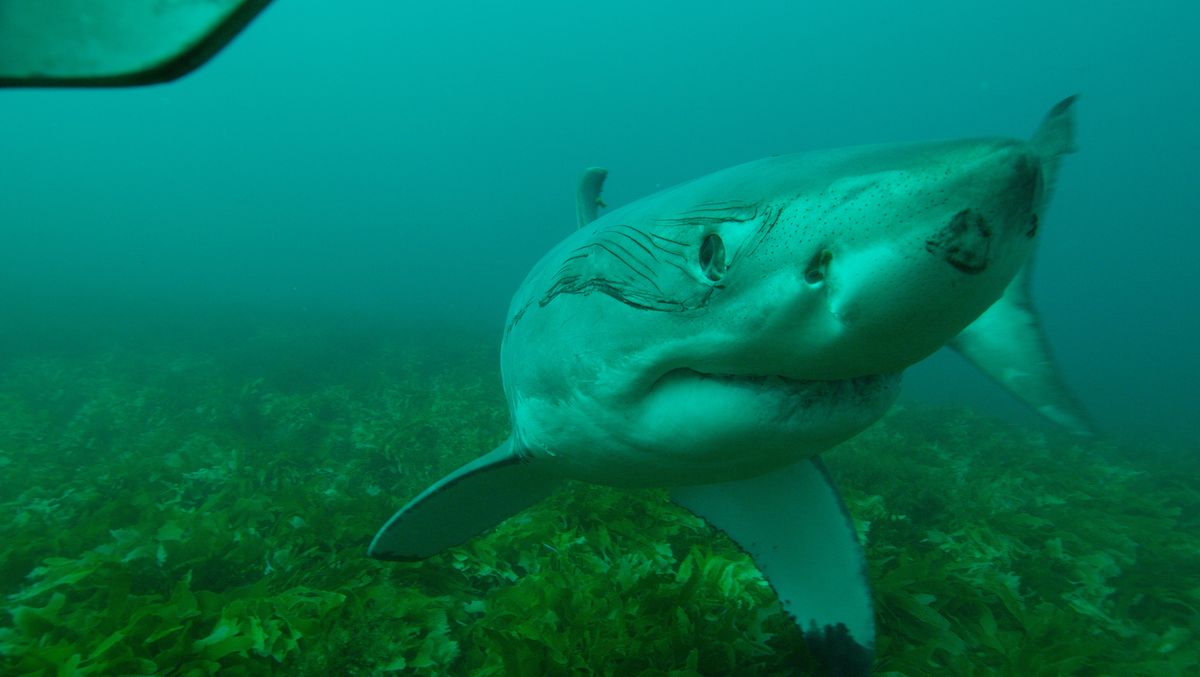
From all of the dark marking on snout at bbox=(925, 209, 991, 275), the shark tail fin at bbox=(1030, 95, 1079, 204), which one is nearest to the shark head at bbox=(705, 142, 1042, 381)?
the dark marking on snout at bbox=(925, 209, 991, 275)

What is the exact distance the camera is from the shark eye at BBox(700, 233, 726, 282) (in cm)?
119

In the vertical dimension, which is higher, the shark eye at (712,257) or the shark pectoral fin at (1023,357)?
the shark eye at (712,257)

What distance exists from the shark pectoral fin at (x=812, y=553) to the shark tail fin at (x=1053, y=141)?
4.88ft

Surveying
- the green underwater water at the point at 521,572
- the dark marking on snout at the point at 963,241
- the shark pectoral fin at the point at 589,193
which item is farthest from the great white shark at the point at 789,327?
the shark pectoral fin at the point at 589,193

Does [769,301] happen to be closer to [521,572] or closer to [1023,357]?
[1023,357]

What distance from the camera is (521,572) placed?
12.2ft

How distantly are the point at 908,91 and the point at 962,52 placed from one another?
37.8 ft

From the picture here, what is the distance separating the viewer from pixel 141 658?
230cm

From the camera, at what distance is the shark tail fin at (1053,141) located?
1204mm

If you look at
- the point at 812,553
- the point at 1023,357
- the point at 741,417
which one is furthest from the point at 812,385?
the point at 812,553

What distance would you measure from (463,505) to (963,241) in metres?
2.39

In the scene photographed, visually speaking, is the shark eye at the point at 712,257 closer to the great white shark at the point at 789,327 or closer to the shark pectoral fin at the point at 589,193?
the great white shark at the point at 789,327

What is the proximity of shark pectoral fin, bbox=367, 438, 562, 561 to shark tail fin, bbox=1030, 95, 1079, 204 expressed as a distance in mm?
1994

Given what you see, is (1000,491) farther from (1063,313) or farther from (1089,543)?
(1063,313)
